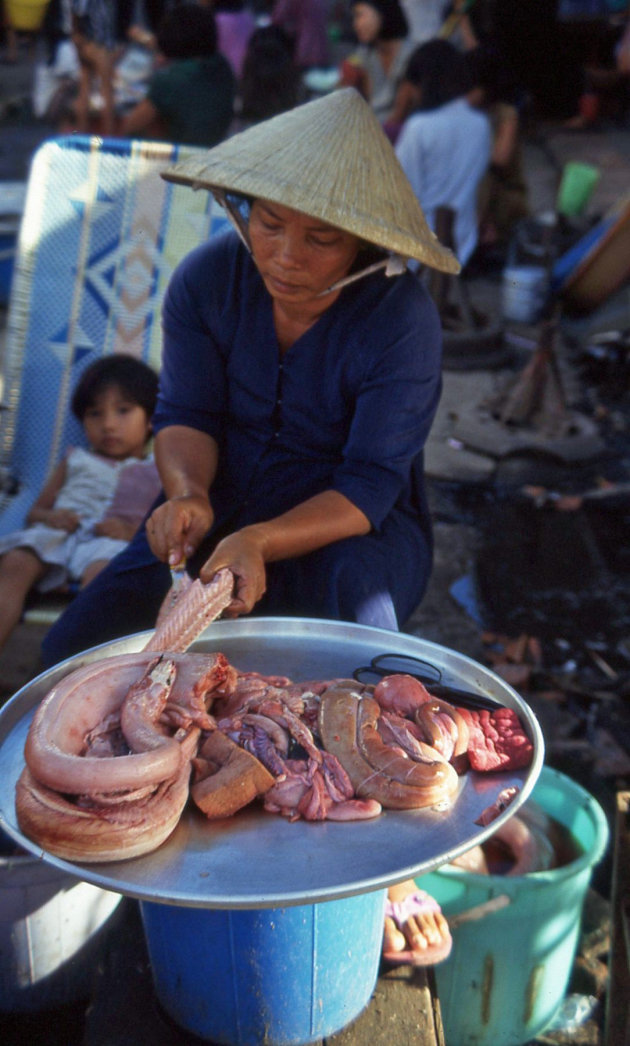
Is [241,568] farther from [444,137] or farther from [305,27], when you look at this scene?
[305,27]

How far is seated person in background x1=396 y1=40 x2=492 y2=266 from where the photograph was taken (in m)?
6.98

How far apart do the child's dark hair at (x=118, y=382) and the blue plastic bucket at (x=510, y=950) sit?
2.07 meters

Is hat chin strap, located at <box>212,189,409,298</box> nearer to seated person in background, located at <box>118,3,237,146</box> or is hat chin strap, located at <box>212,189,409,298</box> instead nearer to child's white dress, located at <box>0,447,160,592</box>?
child's white dress, located at <box>0,447,160,592</box>

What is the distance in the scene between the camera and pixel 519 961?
241 centimetres

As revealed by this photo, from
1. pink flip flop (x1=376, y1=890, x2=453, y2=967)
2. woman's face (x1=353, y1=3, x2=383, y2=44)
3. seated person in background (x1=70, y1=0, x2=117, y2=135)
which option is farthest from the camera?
woman's face (x1=353, y1=3, x2=383, y2=44)

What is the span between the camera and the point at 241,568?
7.05 ft

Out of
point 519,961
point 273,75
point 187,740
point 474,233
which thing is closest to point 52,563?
point 187,740

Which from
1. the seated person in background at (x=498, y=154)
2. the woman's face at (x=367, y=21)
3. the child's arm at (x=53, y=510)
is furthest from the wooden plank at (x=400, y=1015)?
the woman's face at (x=367, y=21)

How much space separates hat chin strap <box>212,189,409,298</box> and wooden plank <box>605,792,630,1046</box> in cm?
149

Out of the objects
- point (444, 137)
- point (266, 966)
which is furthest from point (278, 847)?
point (444, 137)

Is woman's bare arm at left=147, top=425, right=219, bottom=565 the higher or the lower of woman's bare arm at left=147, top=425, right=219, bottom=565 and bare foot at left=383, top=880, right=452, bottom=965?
the higher

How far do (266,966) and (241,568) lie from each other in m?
0.82

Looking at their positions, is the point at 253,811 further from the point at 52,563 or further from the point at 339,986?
the point at 52,563

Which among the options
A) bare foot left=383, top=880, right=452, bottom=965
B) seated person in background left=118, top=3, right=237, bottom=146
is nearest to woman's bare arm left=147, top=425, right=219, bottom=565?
bare foot left=383, top=880, right=452, bottom=965
